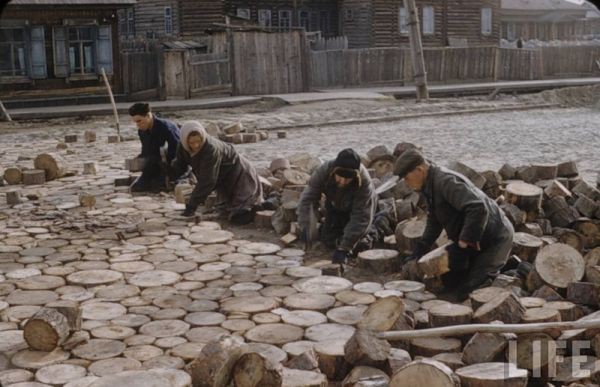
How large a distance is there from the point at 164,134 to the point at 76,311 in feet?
15.2

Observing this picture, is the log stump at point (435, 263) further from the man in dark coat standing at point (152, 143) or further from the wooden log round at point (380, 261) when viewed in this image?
the man in dark coat standing at point (152, 143)

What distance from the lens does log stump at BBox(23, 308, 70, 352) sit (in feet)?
14.8

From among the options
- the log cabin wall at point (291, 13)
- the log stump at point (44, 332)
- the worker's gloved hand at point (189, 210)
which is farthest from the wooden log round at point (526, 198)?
the log cabin wall at point (291, 13)

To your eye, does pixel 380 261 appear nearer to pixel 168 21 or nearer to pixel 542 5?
pixel 168 21

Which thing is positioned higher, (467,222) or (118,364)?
(467,222)

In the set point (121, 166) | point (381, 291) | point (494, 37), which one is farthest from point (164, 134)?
point (494, 37)

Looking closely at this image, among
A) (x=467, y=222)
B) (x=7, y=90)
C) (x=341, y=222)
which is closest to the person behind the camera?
(x=467, y=222)

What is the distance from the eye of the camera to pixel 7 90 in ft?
69.1

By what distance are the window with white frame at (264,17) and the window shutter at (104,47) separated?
33.4ft

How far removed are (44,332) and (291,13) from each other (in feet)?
93.9

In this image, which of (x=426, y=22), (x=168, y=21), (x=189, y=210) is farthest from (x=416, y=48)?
(x=189, y=210)

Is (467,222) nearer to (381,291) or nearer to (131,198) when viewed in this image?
(381,291)

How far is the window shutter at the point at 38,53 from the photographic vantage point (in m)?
21.2

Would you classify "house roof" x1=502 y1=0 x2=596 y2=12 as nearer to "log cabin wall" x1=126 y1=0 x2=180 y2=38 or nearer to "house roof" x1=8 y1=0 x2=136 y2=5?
"log cabin wall" x1=126 y1=0 x2=180 y2=38
